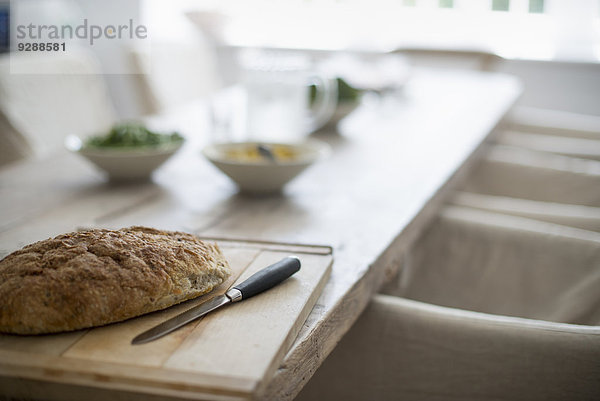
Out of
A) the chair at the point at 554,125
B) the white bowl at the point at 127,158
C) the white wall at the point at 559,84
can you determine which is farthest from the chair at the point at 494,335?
the white wall at the point at 559,84

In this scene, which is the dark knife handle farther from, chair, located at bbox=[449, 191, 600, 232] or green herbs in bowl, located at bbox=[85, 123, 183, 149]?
chair, located at bbox=[449, 191, 600, 232]

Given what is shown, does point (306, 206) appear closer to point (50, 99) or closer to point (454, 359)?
point (454, 359)

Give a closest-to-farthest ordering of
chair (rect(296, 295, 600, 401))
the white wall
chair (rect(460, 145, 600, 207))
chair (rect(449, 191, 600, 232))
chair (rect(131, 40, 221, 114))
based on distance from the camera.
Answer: chair (rect(296, 295, 600, 401)) → chair (rect(449, 191, 600, 232)) → chair (rect(460, 145, 600, 207)) → chair (rect(131, 40, 221, 114)) → the white wall

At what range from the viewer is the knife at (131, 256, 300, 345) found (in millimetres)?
552

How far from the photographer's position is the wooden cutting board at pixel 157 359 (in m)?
0.48

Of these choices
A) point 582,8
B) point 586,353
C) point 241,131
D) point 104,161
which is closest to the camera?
point 586,353

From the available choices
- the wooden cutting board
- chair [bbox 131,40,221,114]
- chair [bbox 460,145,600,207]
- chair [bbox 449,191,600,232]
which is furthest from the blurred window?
the wooden cutting board

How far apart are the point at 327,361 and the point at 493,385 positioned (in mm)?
229

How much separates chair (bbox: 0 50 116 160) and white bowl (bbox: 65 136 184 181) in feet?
1.67

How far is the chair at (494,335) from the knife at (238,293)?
8.9 inches

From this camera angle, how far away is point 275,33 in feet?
14.8

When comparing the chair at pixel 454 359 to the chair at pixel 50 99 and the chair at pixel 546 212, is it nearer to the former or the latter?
the chair at pixel 546 212

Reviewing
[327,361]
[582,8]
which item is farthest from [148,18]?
[327,361]

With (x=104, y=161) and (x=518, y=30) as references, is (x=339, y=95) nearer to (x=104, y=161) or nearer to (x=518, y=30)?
(x=104, y=161)
